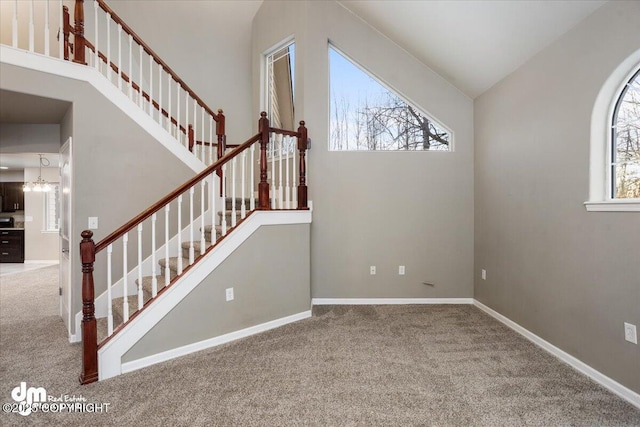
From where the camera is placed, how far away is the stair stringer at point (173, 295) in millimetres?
2373

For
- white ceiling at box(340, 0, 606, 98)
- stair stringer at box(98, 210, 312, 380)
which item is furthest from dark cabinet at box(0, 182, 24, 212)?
white ceiling at box(340, 0, 606, 98)

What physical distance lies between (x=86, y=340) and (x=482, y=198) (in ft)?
13.8

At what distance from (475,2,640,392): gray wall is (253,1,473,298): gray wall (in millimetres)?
429

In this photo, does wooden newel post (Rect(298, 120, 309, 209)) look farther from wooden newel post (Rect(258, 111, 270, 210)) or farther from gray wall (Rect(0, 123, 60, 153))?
gray wall (Rect(0, 123, 60, 153))

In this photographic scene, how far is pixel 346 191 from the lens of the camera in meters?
4.12

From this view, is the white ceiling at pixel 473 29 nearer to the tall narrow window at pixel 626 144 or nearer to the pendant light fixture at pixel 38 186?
the tall narrow window at pixel 626 144

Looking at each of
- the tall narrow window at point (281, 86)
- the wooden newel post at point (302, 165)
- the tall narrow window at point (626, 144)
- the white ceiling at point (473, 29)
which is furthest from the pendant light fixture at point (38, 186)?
the tall narrow window at point (626, 144)

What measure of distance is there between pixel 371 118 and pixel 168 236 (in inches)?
115

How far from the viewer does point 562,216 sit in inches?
106

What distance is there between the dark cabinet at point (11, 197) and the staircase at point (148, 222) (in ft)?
16.9

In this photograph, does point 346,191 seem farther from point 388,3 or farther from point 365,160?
point 388,3

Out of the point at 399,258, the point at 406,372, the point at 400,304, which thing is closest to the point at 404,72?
the point at 399,258

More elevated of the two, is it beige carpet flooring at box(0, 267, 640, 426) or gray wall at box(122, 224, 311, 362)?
gray wall at box(122, 224, 311, 362)

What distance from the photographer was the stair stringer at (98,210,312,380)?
7.79 ft
